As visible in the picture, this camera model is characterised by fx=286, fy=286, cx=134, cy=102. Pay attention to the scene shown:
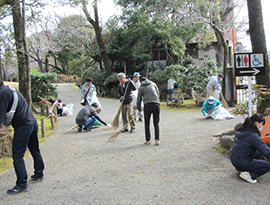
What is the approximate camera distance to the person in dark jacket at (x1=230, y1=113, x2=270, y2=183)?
453 cm

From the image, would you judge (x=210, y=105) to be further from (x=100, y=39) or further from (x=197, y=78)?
(x=100, y=39)

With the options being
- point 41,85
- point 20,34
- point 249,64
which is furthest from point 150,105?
point 41,85

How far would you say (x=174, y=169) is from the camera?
5.55m

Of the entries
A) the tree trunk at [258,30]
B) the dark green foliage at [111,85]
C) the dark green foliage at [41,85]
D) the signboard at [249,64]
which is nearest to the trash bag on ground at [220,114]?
the tree trunk at [258,30]

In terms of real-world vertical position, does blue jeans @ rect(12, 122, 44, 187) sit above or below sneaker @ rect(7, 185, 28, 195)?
above

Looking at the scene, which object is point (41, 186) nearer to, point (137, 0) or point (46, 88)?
point (46, 88)

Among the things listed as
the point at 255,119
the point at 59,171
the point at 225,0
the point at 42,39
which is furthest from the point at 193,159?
the point at 42,39

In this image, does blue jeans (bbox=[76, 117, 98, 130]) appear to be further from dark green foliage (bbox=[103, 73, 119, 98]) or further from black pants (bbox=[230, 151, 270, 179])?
dark green foliage (bbox=[103, 73, 119, 98])

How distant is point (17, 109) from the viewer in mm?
4680

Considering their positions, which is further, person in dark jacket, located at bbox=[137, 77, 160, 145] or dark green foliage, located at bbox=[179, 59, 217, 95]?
dark green foliage, located at bbox=[179, 59, 217, 95]

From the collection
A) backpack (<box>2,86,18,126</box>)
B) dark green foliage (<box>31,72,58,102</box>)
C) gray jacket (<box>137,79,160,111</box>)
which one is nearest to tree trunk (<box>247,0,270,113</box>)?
Result: gray jacket (<box>137,79,160,111</box>)

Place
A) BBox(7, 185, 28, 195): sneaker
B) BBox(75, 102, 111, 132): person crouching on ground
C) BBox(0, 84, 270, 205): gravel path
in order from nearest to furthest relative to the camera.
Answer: BBox(0, 84, 270, 205): gravel path → BBox(7, 185, 28, 195): sneaker → BBox(75, 102, 111, 132): person crouching on ground

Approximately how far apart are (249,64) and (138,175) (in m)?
3.18

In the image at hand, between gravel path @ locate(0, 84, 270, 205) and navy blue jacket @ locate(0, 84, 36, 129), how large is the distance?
1.17m
